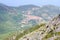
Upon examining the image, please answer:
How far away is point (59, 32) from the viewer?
541 ft

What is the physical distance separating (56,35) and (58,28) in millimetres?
19836

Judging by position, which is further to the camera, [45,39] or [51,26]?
[51,26]

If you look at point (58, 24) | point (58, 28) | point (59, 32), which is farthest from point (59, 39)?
point (58, 24)

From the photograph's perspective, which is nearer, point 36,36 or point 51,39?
point 51,39

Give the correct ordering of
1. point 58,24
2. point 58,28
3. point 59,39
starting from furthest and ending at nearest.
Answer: point 58,24 → point 58,28 → point 59,39

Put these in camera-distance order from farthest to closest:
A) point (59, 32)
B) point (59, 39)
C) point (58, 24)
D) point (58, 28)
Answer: point (58, 24)
point (58, 28)
point (59, 32)
point (59, 39)

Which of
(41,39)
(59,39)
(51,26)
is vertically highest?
(51,26)

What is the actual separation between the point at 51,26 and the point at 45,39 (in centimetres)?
3179

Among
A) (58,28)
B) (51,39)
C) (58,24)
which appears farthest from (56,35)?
(58,24)

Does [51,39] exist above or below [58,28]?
below

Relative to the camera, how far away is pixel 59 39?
499 ft

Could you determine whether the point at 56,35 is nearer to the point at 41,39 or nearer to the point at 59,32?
the point at 59,32

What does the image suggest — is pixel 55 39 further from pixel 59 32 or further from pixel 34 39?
pixel 34 39

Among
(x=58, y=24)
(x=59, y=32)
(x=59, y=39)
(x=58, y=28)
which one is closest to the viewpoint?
(x=59, y=39)
